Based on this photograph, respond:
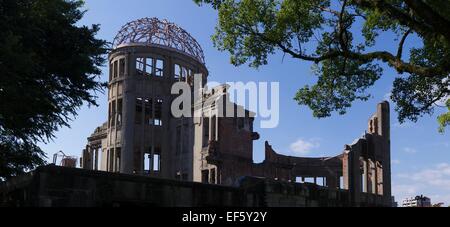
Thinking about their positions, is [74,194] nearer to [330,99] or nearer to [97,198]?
[97,198]

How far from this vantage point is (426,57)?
1719 centimetres

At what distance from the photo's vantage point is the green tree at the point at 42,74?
1844 centimetres

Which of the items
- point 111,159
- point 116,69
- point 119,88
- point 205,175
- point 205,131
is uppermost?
point 116,69

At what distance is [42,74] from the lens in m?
20.5

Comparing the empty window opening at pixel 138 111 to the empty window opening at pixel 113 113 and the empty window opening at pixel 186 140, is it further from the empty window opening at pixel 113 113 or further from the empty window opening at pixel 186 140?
the empty window opening at pixel 186 140

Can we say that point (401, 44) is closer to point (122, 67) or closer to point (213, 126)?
point (213, 126)

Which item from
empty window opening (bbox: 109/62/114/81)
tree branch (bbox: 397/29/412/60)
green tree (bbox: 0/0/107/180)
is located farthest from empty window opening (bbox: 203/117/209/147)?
tree branch (bbox: 397/29/412/60)

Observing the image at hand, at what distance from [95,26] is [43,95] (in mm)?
3703

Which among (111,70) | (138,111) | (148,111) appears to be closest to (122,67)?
(111,70)

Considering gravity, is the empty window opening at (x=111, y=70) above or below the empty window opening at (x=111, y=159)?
above

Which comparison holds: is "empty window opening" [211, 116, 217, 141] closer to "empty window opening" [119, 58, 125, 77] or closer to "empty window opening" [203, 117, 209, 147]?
"empty window opening" [203, 117, 209, 147]

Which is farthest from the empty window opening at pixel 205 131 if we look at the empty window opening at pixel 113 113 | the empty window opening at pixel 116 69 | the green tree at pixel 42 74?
the green tree at pixel 42 74

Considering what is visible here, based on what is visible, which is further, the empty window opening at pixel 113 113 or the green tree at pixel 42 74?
the empty window opening at pixel 113 113
